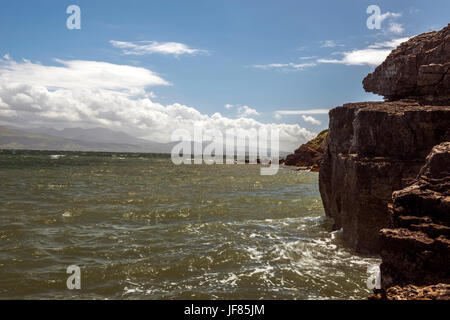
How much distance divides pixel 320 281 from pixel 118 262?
275 inches

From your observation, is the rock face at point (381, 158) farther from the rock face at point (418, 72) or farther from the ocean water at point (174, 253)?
the ocean water at point (174, 253)

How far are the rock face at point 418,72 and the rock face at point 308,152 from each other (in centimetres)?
7221

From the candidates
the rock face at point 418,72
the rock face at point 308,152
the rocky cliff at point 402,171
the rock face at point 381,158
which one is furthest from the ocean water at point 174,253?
the rock face at point 308,152

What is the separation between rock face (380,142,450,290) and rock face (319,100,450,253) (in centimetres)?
379

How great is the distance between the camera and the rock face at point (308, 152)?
295 ft

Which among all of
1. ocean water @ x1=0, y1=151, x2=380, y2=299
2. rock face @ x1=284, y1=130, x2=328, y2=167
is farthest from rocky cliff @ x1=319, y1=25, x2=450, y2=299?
rock face @ x1=284, y1=130, x2=328, y2=167

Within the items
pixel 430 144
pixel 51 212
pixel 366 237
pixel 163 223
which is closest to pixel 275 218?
pixel 163 223

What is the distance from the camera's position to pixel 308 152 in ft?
312

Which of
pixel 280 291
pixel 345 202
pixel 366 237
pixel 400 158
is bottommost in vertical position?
pixel 280 291

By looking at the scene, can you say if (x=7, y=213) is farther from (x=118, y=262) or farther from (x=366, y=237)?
(x=366, y=237)

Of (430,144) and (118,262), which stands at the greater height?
(430,144)

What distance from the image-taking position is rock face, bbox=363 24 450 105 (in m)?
12.7

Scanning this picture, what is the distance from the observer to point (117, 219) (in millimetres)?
18422

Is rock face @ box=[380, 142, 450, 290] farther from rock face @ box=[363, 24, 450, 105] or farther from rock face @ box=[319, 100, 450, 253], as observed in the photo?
rock face @ box=[363, 24, 450, 105]
